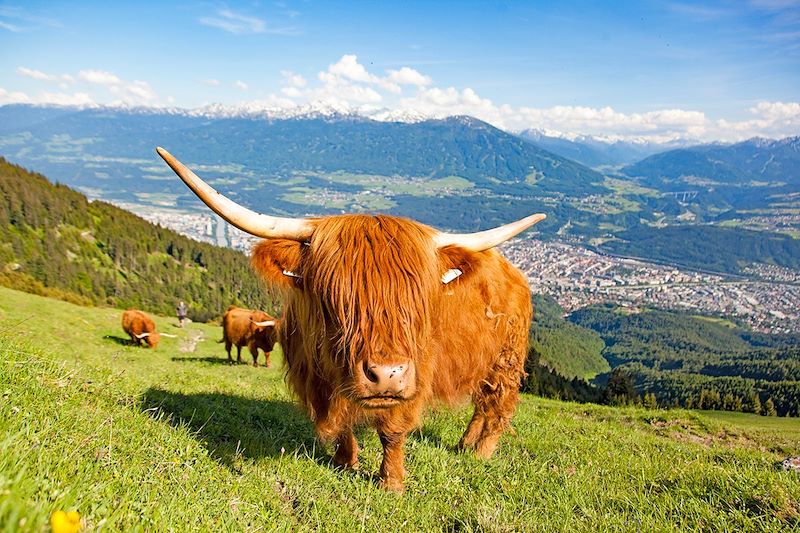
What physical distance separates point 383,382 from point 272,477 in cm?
146

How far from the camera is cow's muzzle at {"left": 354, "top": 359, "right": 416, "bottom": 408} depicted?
327 cm

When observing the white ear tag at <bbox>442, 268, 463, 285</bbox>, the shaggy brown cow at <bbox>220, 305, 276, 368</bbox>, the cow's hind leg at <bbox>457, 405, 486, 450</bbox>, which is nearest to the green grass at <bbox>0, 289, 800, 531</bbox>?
the cow's hind leg at <bbox>457, 405, 486, 450</bbox>

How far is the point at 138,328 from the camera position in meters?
21.1

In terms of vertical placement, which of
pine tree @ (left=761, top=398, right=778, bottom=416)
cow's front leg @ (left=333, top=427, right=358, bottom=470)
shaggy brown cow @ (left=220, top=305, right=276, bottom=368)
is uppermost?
cow's front leg @ (left=333, top=427, right=358, bottom=470)

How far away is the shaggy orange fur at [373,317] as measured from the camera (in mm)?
3568

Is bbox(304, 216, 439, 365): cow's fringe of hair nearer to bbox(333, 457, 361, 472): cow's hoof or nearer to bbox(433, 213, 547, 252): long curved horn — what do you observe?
bbox(433, 213, 547, 252): long curved horn

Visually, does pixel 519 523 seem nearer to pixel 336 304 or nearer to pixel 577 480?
pixel 577 480

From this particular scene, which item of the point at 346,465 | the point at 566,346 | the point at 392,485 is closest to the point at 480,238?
the point at 392,485

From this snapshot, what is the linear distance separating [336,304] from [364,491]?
1.72m

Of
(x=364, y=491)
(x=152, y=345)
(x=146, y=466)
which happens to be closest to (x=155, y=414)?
(x=146, y=466)

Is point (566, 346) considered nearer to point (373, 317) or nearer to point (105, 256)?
point (105, 256)

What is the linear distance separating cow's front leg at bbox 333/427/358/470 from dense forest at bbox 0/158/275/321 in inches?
1904

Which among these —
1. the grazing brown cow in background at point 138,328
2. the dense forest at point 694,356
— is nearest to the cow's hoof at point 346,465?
the grazing brown cow in background at point 138,328

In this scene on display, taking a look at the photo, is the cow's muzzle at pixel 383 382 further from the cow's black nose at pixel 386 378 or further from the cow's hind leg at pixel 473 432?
the cow's hind leg at pixel 473 432
